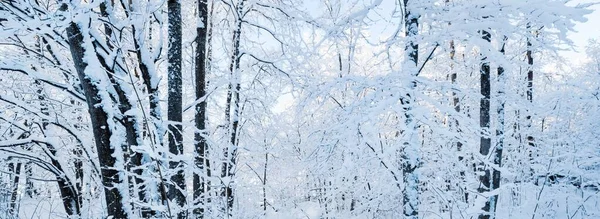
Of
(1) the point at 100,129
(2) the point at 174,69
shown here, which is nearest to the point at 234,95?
→ (2) the point at 174,69

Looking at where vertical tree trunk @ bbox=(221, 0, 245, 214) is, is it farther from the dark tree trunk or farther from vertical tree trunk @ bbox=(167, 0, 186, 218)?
the dark tree trunk

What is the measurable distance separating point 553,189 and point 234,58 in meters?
8.90

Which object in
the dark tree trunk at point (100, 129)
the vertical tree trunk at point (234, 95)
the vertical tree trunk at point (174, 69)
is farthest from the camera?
the vertical tree trunk at point (234, 95)

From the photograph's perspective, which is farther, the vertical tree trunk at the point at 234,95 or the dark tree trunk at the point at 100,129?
the vertical tree trunk at the point at 234,95

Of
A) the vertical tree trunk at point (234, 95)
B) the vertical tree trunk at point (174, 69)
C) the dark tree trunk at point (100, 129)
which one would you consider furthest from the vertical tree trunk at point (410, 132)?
the vertical tree trunk at point (234, 95)

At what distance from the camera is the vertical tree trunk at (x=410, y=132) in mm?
3407

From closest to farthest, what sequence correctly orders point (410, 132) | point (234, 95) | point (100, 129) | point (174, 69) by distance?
1. point (410, 132)
2. point (100, 129)
3. point (174, 69)
4. point (234, 95)

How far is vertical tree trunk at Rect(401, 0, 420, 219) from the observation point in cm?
341

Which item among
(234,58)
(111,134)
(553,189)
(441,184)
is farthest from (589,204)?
(111,134)

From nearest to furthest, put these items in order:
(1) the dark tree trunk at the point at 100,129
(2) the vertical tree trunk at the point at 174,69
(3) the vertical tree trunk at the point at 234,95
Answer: (1) the dark tree trunk at the point at 100,129
(2) the vertical tree trunk at the point at 174,69
(3) the vertical tree trunk at the point at 234,95

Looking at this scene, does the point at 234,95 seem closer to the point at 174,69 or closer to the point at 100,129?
the point at 174,69

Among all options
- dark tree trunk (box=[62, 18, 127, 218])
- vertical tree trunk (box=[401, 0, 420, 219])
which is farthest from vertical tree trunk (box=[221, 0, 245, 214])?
vertical tree trunk (box=[401, 0, 420, 219])

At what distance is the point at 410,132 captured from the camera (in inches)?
130

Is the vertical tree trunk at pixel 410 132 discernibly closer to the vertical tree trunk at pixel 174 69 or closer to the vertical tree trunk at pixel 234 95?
the vertical tree trunk at pixel 174 69
